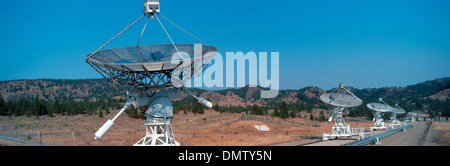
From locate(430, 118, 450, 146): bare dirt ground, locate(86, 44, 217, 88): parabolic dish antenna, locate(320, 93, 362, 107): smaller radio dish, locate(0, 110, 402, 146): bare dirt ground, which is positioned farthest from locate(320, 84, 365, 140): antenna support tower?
locate(86, 44, 217, 88): parabolic dish antenna

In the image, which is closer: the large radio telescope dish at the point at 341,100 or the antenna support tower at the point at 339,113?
the antenna support tower at the point at 339,113

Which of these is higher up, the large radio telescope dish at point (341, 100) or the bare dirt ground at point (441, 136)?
the large radio telescope dish at point (341, 100)

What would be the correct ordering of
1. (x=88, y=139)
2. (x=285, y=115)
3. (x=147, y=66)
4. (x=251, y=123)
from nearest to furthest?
(x=147, y=66) < (x=88, y=139) < (x=251, y=123) < (x=285, y=115)

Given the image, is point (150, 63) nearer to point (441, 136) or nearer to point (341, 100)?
point (341, 100)

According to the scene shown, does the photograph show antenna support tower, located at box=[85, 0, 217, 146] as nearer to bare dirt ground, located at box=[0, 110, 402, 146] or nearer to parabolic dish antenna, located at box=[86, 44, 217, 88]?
parabolic dish antenna, located at box=[86, 44, 217, 88]

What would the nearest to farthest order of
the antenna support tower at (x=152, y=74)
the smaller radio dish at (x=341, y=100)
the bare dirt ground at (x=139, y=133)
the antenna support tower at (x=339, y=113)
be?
the antenna support tower at (x=152, y=74) → the bare dirt ground at (x=139, y=133) → the antenna support tower at (x=339, y=113) → the smaller radio dish at (x=341, y=100)

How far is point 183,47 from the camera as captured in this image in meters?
25.9

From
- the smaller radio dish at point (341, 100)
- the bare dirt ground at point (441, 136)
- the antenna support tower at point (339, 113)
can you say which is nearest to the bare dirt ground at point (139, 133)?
the antenna support tower at point (339, 113)

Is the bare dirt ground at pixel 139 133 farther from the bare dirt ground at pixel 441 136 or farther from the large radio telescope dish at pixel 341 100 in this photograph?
the bare dirt ground at pixel 441 136


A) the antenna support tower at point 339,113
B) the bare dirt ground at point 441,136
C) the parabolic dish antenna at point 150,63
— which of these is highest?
the parabolic dish antenna at point 150,63

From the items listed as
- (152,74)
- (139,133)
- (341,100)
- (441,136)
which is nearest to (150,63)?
(152,74)
